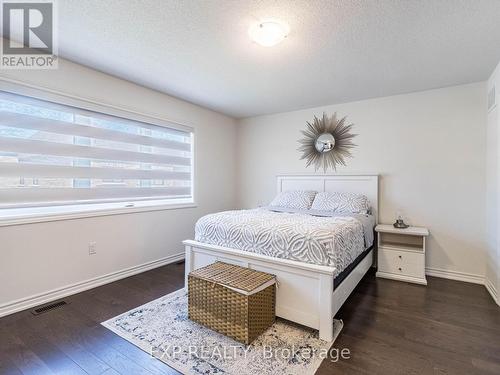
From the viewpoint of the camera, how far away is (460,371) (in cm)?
160

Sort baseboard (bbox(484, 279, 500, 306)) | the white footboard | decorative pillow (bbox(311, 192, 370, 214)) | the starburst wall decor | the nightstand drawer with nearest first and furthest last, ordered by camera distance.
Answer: the white footboard, baseboard (bbox(484, 279, 500, 306)), the nightstand drawer, decorative pillow (bbox(311, 192, 370, 214)), the starburst wall decor

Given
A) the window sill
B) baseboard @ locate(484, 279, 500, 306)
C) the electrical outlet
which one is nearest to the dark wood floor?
baseboard @ locate(484, 279, 500, 306)

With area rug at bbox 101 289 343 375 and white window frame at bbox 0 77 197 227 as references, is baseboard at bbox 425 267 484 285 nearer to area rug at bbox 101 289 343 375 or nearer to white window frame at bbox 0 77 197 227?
area rug at bbox 101 289 343 375

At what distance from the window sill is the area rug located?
1167 mm

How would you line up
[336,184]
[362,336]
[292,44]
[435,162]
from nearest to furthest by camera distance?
[362,336]
[292,44]
[435,162]
[336,184]

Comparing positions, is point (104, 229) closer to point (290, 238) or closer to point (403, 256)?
point (290, 238)

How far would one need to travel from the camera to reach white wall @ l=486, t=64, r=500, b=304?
257 cm

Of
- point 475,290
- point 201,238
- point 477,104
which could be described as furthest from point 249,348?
point 477,104

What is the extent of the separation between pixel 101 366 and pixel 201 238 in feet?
4.20

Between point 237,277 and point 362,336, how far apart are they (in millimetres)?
1025

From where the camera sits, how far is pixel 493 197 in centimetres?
273

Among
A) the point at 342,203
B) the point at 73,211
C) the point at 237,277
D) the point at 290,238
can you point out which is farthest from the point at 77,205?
the point at 342,203

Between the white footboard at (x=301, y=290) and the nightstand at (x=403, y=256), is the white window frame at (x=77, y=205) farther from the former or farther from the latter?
the nightstand at (x=403, y=256)

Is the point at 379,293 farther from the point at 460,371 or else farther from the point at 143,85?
the point at 143,85
